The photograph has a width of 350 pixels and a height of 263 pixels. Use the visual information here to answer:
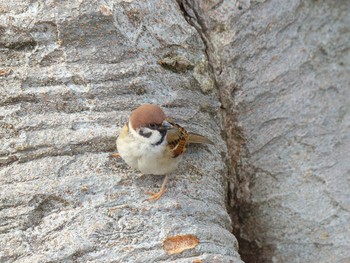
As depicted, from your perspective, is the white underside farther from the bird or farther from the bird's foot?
the bird's foot

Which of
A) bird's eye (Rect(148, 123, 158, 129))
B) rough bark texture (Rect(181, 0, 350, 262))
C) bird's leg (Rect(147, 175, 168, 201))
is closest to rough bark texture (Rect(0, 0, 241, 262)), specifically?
bird's leg (Rect(147, 175, 168, 201))

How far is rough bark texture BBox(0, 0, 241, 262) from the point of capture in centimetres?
257

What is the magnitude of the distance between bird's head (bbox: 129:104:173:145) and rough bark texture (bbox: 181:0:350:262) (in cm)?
59

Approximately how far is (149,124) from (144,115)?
0.06m

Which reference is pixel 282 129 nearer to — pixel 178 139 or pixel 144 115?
pixel 178 139

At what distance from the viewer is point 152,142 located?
2.91 metres

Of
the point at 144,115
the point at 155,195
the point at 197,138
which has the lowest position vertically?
the point at 155,195

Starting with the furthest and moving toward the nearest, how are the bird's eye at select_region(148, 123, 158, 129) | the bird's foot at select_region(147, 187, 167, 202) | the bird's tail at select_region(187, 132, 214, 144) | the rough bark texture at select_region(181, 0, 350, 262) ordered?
the rough bark texture at select_region(181, 0, 350, 262)
the bird's tail at select_region(187, 132, 214, 144)
the bird's eye at select_region(148, 123, 158, 129)
the bird's foot at select_region(147, 187, 167, 202)

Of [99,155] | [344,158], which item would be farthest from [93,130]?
[344,158]

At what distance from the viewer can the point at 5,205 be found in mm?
2578

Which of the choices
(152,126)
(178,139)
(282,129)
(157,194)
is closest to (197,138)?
(178,139)

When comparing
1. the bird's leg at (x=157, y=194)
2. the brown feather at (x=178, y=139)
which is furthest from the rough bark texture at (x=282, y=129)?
the bird's leg at (x=157, y=194)

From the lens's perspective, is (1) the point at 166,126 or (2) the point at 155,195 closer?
(2) the point at 155,195

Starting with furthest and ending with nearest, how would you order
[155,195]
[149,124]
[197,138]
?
[197,138], [149,124], [155,195]
